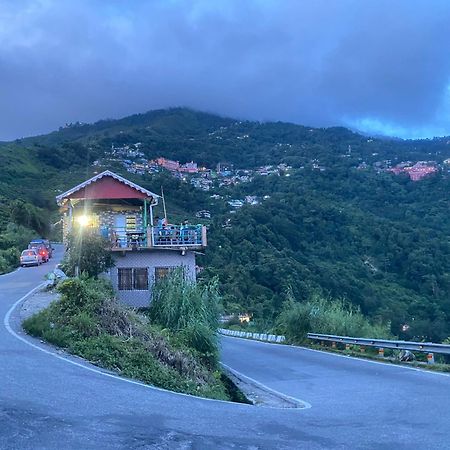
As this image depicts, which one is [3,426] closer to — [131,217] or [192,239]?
[192,239]


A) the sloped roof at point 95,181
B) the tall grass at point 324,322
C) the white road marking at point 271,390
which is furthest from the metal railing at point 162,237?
the white road marking at point 271,390

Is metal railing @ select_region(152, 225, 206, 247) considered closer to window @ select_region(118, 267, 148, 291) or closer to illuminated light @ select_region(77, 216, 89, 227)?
window @ select_region(118, 267, 148, 291)

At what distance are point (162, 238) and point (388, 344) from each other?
14.2m

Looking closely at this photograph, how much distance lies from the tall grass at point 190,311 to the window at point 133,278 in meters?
8.95

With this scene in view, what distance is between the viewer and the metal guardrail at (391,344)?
56.5 ft

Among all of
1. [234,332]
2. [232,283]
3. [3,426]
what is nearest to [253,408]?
[3,426]

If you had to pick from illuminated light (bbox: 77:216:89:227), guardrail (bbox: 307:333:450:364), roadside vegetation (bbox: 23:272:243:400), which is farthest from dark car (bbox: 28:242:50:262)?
roadside vegetation (bbox: 23:272:243:400)

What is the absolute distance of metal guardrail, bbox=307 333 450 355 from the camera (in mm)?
17219

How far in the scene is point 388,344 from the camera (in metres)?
20.2

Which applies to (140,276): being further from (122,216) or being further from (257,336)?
(257,336)

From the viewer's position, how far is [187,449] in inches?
277

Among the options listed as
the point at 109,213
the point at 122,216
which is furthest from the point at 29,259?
the point at 122,216

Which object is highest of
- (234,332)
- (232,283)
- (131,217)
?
(131,217)

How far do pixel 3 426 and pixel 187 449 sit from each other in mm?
2307
